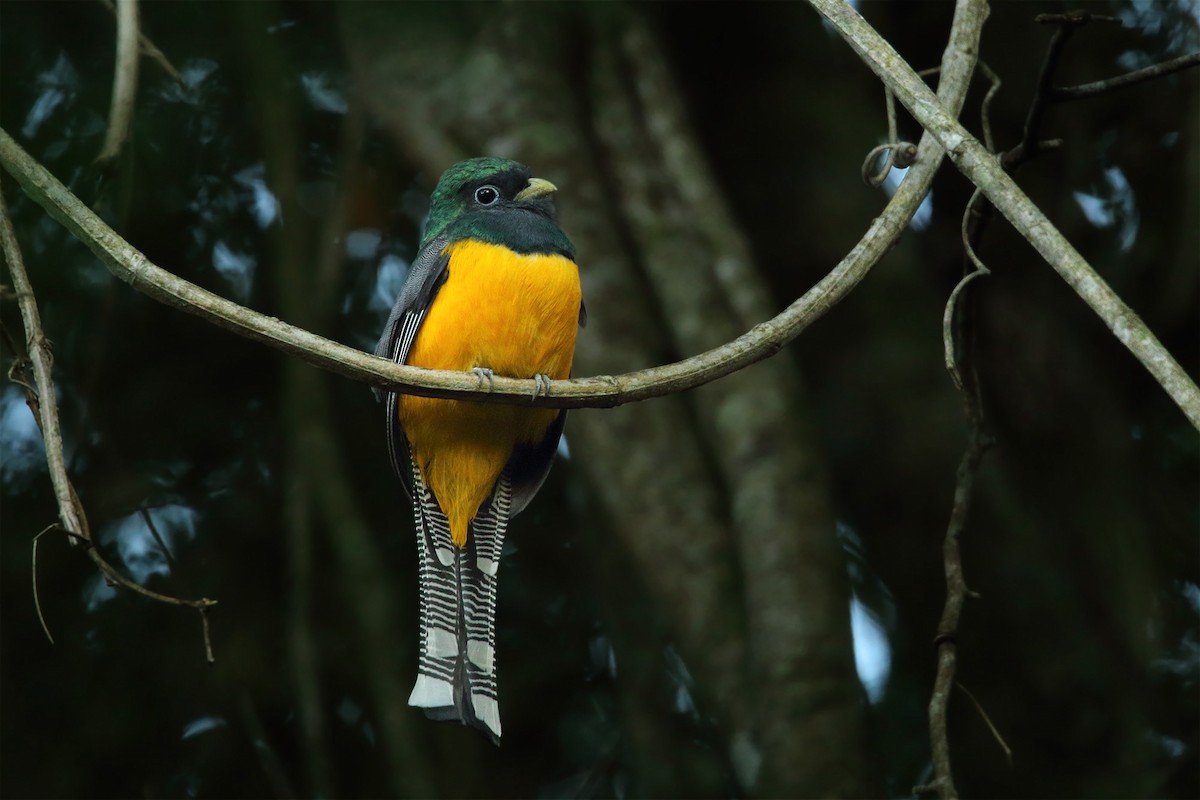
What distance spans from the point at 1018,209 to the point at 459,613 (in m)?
1.69

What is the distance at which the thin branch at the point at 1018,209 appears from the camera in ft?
6.50

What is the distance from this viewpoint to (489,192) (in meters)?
3.70

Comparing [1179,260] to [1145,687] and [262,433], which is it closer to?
[1145,687]

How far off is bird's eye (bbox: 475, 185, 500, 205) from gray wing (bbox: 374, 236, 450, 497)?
16 cm

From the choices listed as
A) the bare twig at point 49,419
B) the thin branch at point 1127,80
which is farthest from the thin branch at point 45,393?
the thin branch at point 1127,80

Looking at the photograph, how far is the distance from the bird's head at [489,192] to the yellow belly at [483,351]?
0.19 m

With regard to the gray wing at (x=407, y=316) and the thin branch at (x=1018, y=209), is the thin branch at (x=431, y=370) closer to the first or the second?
the thin branch at (x=1018, y=209)

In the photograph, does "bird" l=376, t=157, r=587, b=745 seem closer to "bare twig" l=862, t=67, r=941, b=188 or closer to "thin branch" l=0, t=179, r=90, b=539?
"bare twig" l=862, t=67, r=941, b=188

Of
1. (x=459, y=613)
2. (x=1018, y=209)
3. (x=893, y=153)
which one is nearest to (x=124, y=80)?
(x=459, y=613)

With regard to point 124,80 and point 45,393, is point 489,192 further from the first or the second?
point 45,393

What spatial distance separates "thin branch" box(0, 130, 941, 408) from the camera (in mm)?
2209

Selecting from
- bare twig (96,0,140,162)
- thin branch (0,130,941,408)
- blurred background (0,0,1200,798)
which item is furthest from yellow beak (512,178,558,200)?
thin branch (0,130,941,408)

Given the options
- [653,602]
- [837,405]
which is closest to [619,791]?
[653,602]

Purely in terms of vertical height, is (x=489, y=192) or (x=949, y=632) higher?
(x=489, y=192)
